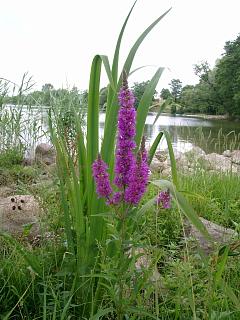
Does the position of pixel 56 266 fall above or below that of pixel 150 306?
above

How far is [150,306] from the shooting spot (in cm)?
171

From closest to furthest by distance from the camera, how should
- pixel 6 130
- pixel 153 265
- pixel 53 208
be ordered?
pixel 153 265 < pixel 53 208 < pixel 6 130

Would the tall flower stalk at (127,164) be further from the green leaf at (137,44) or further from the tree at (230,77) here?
the tree at (230,77)

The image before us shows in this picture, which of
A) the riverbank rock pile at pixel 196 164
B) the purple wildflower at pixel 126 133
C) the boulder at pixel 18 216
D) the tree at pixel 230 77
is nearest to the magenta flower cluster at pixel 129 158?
the purple wildflower at pixel 126 133

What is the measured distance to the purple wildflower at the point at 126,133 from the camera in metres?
1.22

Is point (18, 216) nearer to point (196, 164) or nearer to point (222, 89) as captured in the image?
point (196, 164)

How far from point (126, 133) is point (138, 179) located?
16cm

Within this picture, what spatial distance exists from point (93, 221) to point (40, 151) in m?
4.48

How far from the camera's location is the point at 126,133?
1.23 meters

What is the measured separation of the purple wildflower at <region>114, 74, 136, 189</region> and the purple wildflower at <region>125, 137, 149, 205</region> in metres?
0.02

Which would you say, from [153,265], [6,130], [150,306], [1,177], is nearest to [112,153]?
[153,265]

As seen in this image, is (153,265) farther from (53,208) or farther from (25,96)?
(25,96)

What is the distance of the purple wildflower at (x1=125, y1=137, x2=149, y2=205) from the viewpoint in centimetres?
121

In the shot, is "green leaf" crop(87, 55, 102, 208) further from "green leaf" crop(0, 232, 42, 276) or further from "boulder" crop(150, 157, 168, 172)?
"boulder" crop(150, 157, 168, 172)
